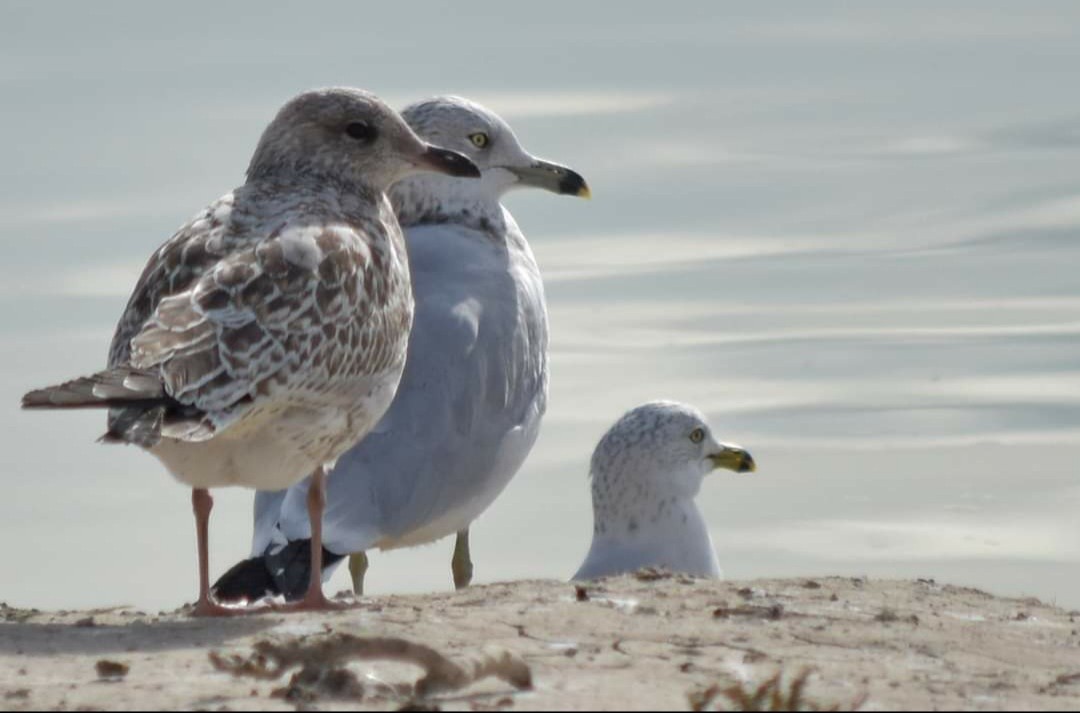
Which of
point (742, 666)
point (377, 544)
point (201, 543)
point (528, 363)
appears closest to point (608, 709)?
point (742, 666)

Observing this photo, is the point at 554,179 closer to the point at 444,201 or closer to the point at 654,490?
the point at 444,201

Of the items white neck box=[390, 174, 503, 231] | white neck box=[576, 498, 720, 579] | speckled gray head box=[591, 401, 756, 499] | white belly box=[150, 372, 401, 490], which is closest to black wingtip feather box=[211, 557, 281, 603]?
white belly box=[150, 372, 401, 490]

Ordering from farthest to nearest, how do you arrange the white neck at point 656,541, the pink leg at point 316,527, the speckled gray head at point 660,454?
the speckled gray head at point 660,454 → the white neck at point 656,541 → the pink leg at point 316,527

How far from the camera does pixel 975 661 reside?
578cm

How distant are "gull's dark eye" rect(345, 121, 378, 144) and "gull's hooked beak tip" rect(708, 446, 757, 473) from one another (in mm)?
3626

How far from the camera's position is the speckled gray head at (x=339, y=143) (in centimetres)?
745

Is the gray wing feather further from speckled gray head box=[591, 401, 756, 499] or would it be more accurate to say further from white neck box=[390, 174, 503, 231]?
speckled gray head box=[591, 401, 756, 499]

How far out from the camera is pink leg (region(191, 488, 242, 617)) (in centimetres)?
654

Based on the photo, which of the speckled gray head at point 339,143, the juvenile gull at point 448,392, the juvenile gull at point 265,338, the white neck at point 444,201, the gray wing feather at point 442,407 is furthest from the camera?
the white neck at point 444,201

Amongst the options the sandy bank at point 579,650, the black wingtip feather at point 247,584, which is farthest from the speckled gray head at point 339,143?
the sandy bank at point 579,650

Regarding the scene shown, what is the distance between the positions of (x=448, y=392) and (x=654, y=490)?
1458 millimetres

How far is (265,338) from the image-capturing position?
241 inches

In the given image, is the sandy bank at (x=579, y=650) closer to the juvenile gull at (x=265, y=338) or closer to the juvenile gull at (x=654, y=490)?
the juvenile gull at (x=265, y=338)

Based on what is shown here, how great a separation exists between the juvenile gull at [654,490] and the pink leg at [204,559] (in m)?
2.55
